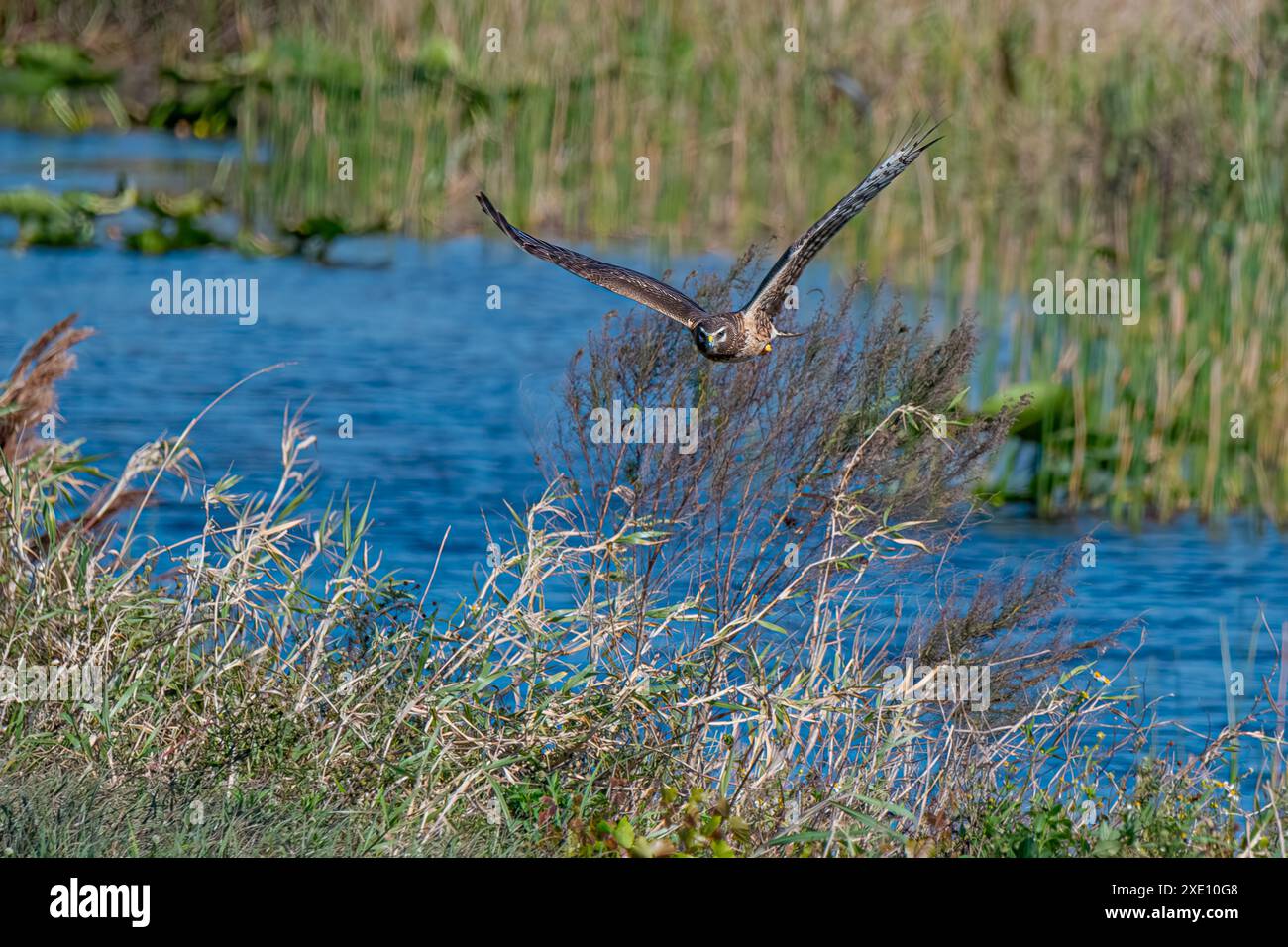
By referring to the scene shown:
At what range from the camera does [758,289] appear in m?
4.58

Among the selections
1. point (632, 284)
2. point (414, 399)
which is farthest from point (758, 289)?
point (414, 399)

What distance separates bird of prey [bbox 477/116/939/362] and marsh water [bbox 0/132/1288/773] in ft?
5.00

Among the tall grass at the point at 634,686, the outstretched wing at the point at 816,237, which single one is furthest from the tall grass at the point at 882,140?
the outstretched wing at the point at 816,237

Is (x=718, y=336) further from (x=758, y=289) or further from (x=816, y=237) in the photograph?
(x=816, y=237)

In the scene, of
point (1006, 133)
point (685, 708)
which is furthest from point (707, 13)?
point (685, 708)

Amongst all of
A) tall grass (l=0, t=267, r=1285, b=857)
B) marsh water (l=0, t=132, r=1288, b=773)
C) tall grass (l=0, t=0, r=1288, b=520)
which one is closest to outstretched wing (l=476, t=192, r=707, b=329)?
tall grass (l=0, t=267, r=1285, b=857)

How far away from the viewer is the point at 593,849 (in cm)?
486

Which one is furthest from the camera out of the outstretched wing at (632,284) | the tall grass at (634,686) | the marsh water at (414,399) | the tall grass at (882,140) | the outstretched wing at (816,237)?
the tall grass at (882,140)

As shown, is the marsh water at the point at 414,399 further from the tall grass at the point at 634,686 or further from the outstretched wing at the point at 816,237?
the outstretched wing at the point at 816,237

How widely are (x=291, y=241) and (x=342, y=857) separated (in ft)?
33.0

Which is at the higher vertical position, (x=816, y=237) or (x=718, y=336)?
(x=816, y=237)

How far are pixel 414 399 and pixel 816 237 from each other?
7151 mm

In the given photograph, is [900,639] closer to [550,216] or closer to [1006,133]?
[1006,133]

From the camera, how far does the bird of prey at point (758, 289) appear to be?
439 cm
